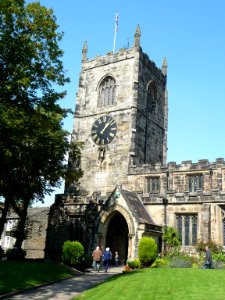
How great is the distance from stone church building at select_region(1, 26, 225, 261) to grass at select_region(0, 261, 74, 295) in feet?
25.4

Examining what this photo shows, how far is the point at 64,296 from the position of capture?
1583 cm

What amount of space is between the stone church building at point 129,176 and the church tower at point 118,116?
12 centimetres

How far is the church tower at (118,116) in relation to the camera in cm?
4150

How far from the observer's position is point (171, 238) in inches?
1243

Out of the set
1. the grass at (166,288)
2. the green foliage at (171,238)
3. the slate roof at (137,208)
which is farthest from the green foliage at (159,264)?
the grass at (166,288)

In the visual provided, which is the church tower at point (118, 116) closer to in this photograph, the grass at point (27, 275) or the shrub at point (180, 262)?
the shrub at point (180, 262)

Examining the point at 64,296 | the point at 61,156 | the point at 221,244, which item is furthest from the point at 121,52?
the point at 64,296

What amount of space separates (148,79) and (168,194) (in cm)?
1836

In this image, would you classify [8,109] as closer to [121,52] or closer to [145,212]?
[145,212]

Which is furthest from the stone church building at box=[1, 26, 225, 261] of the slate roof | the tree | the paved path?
the tree

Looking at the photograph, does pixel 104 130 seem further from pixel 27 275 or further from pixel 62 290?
pixel 62 290

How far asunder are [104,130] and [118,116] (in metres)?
2.33

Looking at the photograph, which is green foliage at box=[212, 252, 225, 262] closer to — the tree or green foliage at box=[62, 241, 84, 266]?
green foliage at box=[62, 241, 84, 266]

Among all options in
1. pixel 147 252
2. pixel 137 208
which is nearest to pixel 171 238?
pixel 137 208
